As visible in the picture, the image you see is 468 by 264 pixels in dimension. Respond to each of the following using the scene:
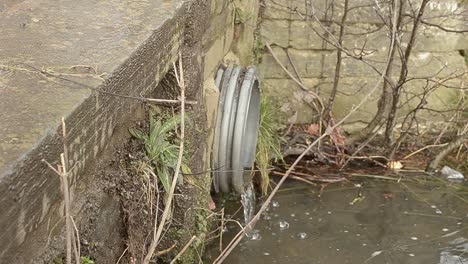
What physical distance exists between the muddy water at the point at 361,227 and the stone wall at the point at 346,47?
88 cm

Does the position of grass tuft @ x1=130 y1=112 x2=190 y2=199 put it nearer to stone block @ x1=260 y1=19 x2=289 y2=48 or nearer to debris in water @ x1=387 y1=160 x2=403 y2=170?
stone block @ x1=260 y1=19 x2=289 y2=48

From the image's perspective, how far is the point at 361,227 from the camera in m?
4.29

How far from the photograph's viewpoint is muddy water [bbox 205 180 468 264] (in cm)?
393

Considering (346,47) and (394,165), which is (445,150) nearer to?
(394,165)

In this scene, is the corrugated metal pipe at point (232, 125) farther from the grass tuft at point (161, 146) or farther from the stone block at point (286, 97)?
the stone block at point (286, 97)

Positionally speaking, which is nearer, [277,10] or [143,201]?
[143,201]

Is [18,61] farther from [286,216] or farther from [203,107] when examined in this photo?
[286,216]

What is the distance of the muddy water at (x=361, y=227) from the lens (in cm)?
393

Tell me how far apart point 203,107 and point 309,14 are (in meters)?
1.95

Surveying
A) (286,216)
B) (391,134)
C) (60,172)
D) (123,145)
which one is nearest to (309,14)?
(391,134)

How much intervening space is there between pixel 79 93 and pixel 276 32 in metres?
3.50

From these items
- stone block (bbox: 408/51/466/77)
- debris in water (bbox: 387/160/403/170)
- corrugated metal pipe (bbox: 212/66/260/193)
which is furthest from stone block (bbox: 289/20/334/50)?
corrugated metal pipe (bbox: 212/66/260/193)

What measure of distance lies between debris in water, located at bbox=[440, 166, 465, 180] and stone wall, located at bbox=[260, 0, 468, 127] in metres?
0.66

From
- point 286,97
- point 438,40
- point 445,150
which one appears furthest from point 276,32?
point 445,150
